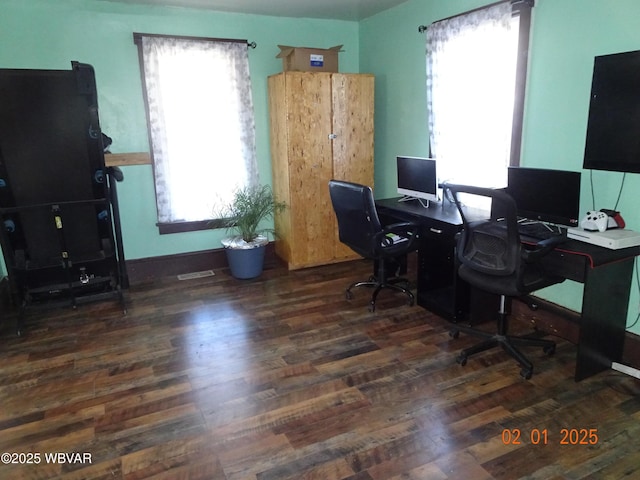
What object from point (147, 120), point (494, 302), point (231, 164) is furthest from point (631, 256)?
point (147, 120)

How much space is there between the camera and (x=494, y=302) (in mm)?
3285

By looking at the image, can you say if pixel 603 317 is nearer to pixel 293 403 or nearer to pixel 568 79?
pixel 568 79

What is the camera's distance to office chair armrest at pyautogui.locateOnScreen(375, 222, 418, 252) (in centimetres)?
338

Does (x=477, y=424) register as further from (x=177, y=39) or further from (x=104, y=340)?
(x=177, y=39)

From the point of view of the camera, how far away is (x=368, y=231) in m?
3.41

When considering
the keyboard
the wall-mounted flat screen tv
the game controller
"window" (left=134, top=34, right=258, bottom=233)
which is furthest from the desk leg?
"window" (left=134, top=34, right=258, bottom=233)

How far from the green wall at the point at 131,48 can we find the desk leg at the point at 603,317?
3165 mm

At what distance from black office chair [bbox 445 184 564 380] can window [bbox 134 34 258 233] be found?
2.50 meters

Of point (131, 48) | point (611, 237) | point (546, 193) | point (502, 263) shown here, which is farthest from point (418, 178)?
point (131, 48)

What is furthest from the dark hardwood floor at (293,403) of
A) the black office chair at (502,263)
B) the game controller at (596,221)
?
the game controller at (596,221)

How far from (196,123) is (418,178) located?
2.11 m

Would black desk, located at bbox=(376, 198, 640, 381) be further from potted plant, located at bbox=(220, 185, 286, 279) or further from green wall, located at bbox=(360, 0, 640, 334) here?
potted plant, located at bbox=(220, 185, 286, 279)

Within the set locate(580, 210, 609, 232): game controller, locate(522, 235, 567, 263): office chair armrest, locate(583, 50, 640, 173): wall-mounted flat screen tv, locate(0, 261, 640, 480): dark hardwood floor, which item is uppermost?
locate(583, 50, 640, 173): wall-mounted flat screen tv

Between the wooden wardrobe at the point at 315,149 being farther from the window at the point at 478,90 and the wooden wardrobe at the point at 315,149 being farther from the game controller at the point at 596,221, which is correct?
the game controller at the point at 596,221
